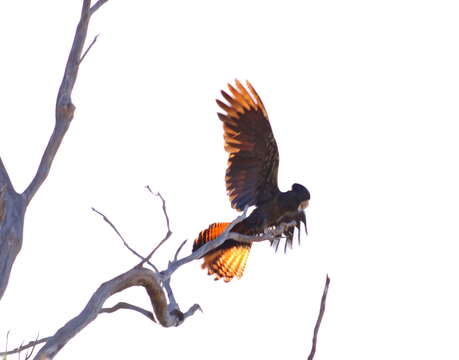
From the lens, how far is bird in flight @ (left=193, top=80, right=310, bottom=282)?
38.5 feet

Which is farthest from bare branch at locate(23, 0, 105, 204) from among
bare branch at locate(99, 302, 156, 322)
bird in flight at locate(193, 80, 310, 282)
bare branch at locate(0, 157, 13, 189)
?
bird in flight at locate(193, 80, 310, 282)

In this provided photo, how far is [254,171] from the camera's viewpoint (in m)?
12.1

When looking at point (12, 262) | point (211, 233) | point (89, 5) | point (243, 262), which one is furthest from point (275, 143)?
point (12, 262)

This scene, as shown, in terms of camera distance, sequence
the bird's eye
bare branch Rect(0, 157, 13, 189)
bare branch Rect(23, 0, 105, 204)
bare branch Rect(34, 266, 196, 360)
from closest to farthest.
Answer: bare branch Rect(34, 266, 196, 360)
bare branch Rect(0, 157, 13, 189)
bare branch Rect(23, 0, 105, 204)
the bird's eye

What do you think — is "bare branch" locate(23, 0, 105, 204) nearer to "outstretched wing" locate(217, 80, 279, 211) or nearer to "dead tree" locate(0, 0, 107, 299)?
"dead tree" locate(0, 0, 107, 299)

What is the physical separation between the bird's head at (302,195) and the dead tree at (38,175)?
4503 millimetres

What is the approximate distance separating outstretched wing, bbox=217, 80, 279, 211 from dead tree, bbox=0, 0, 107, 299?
441 centimetres

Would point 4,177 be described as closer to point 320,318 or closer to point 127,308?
point 127,308

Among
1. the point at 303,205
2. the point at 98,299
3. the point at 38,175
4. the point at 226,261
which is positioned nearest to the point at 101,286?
the point at 98,299

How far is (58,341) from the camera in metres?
6.64

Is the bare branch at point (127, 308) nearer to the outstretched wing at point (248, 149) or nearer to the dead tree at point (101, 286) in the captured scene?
the dead tree at point (101, 286)

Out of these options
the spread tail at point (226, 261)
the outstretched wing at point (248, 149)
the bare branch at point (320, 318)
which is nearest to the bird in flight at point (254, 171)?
the outstretched wing at point (248, 149)

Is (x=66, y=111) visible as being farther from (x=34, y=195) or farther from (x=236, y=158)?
(x=236, y=158)

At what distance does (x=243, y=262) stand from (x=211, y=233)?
44.2 inches
